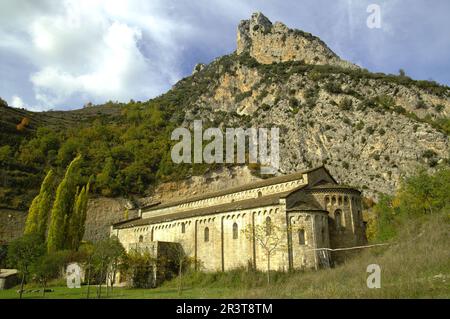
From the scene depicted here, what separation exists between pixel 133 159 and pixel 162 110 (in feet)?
83.8

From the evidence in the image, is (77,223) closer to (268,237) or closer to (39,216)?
(39,216)

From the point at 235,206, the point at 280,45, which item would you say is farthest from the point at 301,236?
the point at 280,45

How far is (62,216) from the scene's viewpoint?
152 ft

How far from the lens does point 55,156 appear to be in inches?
2872

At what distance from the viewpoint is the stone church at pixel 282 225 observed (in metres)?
29.0

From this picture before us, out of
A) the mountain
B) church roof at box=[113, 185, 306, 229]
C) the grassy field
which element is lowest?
the grassy field

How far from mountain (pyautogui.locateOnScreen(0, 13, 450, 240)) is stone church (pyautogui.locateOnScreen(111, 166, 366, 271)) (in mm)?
28579

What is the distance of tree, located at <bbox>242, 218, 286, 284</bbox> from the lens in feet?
94.9

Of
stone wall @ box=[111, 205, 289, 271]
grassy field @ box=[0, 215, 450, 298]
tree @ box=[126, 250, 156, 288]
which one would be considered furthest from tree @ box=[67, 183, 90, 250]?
tree @ box=[126, 250, 156, 288]

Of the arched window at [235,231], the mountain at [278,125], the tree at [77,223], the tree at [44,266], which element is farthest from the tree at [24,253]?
the mountain at [278,125]

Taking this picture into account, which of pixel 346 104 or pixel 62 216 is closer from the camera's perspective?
pixel 62 216

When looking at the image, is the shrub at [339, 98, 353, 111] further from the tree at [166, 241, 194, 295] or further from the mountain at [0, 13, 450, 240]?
the tree at [166, 241, 194, 295]

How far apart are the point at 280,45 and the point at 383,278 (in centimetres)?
8401

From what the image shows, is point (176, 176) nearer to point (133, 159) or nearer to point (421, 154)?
point (133, 159)
